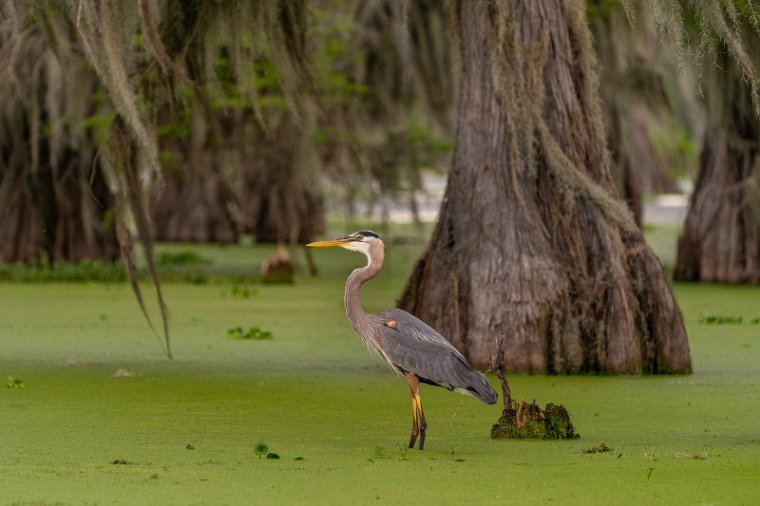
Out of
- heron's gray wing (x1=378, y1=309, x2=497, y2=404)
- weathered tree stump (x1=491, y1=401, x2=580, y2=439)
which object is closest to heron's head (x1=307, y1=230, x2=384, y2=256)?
heron's gray wing (x1=378, y1=309, x2=497, y2=404)

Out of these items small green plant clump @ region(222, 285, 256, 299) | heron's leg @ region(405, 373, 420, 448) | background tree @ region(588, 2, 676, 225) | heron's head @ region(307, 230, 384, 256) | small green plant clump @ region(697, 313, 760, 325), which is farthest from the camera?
background tree @ region(588, 2, 676, 225)

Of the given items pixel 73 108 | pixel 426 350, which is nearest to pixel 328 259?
pixel 73 108

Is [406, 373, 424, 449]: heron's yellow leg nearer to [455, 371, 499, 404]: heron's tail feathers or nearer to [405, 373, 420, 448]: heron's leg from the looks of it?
[405, 373, 420, 448]: heron's leg

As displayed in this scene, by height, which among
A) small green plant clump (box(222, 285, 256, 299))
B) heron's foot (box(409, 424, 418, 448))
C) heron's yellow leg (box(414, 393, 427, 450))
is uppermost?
heron's yellow leg (box(414, 393, 427, 450))

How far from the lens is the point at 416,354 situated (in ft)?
22.8

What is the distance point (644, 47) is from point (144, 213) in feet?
38.5

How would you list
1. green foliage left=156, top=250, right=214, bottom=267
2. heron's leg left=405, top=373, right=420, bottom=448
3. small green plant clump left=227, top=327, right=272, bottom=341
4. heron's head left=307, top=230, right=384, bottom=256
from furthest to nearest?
green foliage left=156, top=250, right=214, bottom=267, small green plant clump left=227, top=327, right=272, bottom=341, heron's head left=307, top=230, right=384, bottom=256, heron's leg left=405, top=373, right=420, bottom=448

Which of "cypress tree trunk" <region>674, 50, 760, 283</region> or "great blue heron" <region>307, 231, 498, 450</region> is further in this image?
"cypress tree trunk" <region>674, 50, 760, 283</region>

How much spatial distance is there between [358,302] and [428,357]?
534 millimetres

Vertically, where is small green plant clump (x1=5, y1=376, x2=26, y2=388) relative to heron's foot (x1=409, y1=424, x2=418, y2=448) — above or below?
below

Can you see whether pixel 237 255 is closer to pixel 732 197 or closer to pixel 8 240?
pixel 8 240

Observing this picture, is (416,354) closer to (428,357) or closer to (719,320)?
(428,357)

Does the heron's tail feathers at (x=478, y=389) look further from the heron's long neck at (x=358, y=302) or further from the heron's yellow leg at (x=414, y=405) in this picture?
the heron's long neck at (x=358, y=302)

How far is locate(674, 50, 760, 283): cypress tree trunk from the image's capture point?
1798 centimetres
